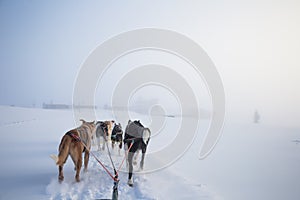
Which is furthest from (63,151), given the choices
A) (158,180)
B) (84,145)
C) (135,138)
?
(158,180)

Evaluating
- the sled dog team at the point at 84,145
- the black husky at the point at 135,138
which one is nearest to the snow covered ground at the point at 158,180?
the sled dog team at the point at 84,145

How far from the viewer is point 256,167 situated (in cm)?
780

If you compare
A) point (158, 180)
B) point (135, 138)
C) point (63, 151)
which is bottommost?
point (158, 180)

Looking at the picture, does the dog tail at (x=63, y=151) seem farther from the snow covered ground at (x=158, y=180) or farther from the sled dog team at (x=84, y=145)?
the snow covered ground at (x=158, y=180)

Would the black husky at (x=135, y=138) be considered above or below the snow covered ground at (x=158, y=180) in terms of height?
above

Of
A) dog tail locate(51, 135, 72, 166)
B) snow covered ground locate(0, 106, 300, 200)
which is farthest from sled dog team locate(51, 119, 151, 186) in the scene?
snow covered ground locate(0, 106, 300, 200)

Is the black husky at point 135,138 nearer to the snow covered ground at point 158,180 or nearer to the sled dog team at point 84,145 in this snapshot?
the sled dog team at point 84,145

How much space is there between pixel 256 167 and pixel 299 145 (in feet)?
29.9

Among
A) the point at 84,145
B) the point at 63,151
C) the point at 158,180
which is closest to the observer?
the point at 63,151

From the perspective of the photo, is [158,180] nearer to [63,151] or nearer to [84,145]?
[84,145]

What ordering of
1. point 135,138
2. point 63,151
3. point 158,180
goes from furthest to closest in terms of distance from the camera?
point 158,180 → point 135,138 → point 63,151

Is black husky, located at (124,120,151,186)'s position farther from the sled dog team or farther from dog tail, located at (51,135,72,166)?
dog tail, located at (51,135,72,166)

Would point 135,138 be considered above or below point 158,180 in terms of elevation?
above

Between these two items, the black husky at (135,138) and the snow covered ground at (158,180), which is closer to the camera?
the snow covered ground at (158,180)
